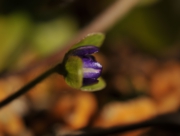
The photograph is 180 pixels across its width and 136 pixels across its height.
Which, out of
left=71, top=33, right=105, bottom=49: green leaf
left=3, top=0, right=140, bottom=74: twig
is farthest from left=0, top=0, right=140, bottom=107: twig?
left=71, top=33, right=105, bottom=49: green leaf

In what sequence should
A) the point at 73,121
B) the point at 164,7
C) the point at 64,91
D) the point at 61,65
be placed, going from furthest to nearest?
1. the point at 164,7
2. the point at 64,91
3. the point at 73,121
4. the point at 61,65

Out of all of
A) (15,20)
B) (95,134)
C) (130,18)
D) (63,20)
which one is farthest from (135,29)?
(95,134)

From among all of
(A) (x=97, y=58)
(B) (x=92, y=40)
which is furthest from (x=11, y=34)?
(B) (x=92, y=40)

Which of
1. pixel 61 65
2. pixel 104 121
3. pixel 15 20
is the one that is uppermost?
pixel 15 20

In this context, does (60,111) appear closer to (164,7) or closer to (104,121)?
(104,121)

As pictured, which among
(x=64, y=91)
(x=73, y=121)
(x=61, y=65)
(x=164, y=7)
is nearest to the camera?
(x=61, y=65)

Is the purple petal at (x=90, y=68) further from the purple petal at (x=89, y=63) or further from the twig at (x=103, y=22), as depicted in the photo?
the twig at (x=103, y=22)

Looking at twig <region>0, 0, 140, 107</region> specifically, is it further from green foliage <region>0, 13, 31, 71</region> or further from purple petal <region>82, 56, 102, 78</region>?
purple petal <region>82, 56, 102, 78</region>
